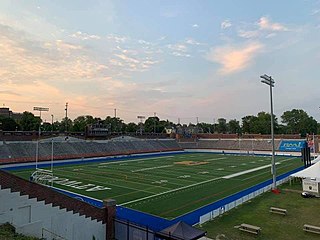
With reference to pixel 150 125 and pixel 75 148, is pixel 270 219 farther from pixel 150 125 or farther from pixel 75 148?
pixel 150 125

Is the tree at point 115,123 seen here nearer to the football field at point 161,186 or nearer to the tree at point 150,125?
the tree at point 150,125

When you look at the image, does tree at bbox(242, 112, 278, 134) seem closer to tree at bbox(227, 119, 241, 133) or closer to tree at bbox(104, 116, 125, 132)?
tree at bbox(227, 119, 241, 133)

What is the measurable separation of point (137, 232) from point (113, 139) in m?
56.6

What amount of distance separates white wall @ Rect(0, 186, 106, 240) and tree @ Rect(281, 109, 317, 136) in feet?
407

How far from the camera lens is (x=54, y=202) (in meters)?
12.9

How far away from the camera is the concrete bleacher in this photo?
47562mm

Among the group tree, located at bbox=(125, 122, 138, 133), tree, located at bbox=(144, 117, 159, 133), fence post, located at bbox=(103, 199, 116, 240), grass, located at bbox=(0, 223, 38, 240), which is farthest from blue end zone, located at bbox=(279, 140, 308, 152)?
tree, located at bbox=(125, 122, 138, 133)

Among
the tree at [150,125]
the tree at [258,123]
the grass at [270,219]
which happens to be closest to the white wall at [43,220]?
the grass at [270,219]

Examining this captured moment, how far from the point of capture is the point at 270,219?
17.6 metres

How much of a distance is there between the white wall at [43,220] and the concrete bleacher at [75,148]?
28.7 meters

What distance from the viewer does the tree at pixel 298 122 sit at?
121775mm

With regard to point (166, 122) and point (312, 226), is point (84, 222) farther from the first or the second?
point (166, 122)

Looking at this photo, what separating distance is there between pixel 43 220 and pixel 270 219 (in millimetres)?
13338

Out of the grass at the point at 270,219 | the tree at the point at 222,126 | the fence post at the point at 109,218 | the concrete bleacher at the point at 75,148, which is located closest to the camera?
the fence post at the point at 109,218
